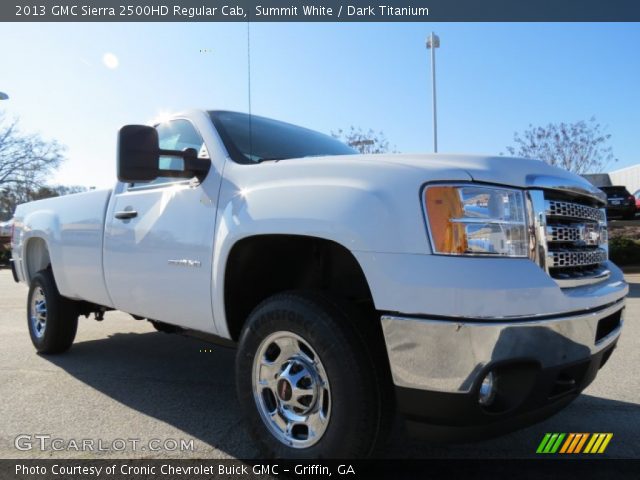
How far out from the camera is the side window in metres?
3.31

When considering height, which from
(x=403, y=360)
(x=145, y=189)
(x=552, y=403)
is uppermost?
(x=145, y=189)

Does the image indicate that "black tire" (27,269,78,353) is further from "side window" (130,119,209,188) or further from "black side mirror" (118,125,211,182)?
"black side mirror" (118,125,211,182)

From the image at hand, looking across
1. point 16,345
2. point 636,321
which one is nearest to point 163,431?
point 16,345

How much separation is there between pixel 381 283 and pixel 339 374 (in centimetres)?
42

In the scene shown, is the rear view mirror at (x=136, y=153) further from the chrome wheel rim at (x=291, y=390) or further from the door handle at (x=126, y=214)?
the chrome wheel rim at (x=291, y=390)

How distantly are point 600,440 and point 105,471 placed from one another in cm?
263

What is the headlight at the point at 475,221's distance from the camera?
196 cm

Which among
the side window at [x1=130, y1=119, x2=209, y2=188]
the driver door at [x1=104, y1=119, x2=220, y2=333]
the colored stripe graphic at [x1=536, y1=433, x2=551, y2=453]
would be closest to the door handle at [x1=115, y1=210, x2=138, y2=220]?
the driver door at [x1=104, y1=119, x2=220, y2=333]

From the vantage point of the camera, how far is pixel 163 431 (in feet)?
9.87

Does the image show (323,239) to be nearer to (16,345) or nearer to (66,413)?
(66,413)

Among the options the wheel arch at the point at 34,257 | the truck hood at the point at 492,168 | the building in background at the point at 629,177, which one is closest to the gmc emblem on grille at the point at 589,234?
the truck hood at the point at 492,168

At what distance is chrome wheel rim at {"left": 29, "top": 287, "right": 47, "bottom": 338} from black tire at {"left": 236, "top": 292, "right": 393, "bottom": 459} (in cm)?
345

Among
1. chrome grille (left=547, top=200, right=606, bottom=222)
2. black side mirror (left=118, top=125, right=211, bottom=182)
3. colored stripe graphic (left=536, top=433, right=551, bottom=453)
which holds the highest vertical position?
black side mirror (left=118, top=125, right=211, bottom=182)

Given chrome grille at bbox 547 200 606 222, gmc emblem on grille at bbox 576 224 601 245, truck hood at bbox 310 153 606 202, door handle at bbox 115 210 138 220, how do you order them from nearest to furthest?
1. truck hood at bbox 310 153 606 202
2. chrome grille at bbox 547 200 606 222
3. gmc emblem on grille at bbox 576 224 601 245
4. door handle at bbox 115 210 138 220
